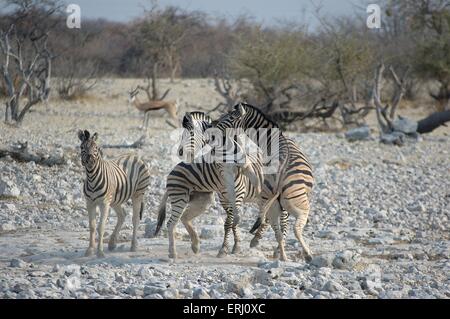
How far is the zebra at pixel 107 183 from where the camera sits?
7.47m

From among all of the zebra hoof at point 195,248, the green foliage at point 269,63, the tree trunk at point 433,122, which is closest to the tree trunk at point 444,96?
the green foliage at point 269,63

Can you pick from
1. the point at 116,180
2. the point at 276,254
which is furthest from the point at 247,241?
the point at 116,180

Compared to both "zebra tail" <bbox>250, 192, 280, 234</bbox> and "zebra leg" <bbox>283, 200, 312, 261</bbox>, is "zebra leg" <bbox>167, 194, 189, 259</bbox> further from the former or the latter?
"zebra leg" <bbox>283, 200, 312, 261</bbox>

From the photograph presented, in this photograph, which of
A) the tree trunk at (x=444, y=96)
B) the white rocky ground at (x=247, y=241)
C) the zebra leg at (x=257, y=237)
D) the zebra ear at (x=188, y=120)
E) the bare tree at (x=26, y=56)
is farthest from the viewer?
the tree trunk at (x=444, y=96)

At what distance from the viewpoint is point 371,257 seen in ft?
26.2

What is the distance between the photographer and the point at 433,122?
66.9 ft

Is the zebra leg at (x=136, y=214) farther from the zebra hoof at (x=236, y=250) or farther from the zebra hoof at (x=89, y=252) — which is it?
the zebra hoof at (x=236, y=250)

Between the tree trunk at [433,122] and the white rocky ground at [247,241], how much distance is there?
14.5 feet

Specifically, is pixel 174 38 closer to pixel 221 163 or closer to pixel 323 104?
pixel 323 104

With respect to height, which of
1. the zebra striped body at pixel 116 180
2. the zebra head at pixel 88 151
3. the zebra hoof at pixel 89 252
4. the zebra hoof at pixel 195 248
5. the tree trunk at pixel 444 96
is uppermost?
the tree trunk at pixel 444 96

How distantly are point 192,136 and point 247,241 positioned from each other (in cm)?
130

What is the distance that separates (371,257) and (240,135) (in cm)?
175

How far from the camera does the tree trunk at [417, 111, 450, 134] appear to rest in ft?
66.9

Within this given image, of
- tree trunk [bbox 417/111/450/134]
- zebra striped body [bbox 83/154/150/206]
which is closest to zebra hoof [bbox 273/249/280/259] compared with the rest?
zebra striped body [bbox 83/154/150/206]
